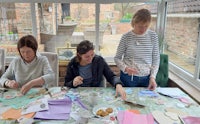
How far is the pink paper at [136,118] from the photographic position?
3.57 ft

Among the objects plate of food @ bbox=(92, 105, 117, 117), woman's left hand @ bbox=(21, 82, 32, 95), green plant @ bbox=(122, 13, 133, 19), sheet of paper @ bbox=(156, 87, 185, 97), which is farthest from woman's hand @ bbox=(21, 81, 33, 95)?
green plant @ bbox=(122, 13, 133, 19)

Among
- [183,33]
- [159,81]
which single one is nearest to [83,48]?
[159,81]

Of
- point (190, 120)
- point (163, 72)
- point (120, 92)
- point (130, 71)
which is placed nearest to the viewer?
point (190, 120)

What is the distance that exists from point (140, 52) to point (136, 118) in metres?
0.72

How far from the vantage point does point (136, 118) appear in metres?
1.13

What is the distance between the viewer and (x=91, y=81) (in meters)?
1.71

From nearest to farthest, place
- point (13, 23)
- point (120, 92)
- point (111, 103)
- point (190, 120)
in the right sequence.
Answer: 1. point (190, 120)
2. point (111, 103)
3. point (120, 92)
4. point (13, 23)

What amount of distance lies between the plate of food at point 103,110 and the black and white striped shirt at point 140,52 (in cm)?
50

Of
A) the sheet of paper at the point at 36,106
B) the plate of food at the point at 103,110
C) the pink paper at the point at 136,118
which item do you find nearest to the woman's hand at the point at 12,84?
the sheet of paper at the point at 36,106

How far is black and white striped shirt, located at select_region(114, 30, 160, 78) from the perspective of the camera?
1688mm

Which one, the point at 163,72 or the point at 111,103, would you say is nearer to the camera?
the point at 111,103

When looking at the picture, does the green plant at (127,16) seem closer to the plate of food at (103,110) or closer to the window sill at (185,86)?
the window sill at (185,86)

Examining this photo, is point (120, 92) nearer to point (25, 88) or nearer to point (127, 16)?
point (25, 88)

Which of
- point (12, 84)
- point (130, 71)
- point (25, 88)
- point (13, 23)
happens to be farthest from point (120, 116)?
point (13, 23)
